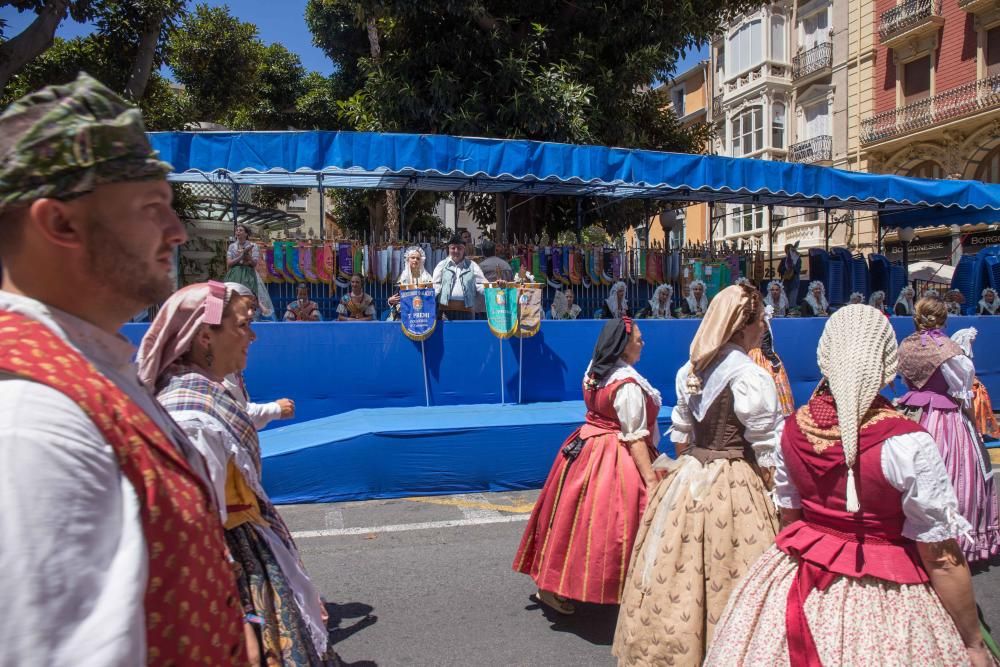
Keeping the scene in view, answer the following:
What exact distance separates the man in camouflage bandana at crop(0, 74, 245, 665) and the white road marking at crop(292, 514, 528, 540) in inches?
165

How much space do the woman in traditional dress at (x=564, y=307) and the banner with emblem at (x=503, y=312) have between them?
8.50ft

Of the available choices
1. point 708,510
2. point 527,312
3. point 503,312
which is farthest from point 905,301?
point 708,510

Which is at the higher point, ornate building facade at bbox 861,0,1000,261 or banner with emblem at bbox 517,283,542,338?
ornate building facade at bbox 861,0,1000,261

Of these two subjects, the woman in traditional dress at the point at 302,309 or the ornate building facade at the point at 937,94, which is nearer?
the woman in traditional dress at the point at 302,309

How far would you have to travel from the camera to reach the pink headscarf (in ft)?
7.24

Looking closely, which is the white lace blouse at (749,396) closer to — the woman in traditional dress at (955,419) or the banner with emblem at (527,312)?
the woman in traditional dress at (955,419)

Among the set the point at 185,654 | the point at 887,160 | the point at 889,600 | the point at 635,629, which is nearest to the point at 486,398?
the point at 635,629

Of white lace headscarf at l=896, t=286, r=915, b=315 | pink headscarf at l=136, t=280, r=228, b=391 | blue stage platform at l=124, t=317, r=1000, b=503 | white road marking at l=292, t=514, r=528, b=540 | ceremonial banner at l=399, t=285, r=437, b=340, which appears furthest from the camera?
white lace headscarf at l=896, t=286, r=915, b=315

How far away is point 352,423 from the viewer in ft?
21.9

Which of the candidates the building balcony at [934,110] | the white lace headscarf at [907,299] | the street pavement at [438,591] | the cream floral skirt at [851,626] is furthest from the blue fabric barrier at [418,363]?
the building balcony at [934,110]

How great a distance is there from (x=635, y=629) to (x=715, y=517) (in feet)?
1.84

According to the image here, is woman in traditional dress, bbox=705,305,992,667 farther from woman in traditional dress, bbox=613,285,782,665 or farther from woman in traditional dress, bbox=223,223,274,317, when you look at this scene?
woman in traditional dress, bbox=223,223,274,317

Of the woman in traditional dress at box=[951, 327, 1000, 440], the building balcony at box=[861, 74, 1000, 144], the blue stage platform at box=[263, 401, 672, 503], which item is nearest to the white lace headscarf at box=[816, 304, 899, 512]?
the blue stage platform at box=[263, 401, 672, 503]

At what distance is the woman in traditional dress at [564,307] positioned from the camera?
1038 cm
